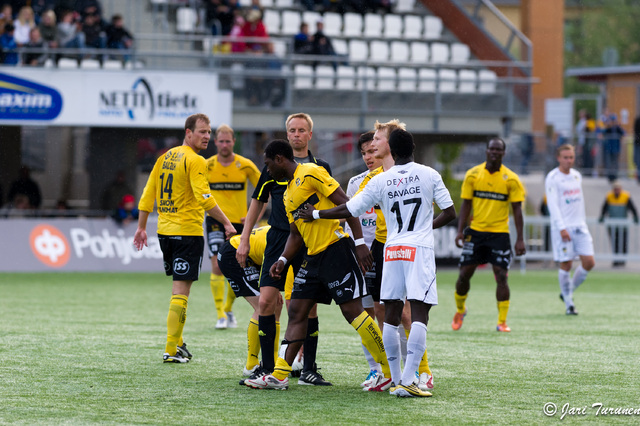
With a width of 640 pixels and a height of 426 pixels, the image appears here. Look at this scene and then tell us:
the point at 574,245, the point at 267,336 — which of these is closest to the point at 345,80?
the point at 574,245

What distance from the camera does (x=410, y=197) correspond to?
22.8 ft

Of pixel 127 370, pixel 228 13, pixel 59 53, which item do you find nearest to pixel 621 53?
pixel 228 13

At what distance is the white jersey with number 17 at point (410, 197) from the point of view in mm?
6953

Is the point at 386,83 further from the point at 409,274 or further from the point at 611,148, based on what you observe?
the point at 409,274

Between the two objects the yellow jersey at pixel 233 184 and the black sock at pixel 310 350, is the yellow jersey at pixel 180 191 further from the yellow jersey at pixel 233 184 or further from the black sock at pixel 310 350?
the yellow jersey at pixel 233 184

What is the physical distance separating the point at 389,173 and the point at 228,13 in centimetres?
1758

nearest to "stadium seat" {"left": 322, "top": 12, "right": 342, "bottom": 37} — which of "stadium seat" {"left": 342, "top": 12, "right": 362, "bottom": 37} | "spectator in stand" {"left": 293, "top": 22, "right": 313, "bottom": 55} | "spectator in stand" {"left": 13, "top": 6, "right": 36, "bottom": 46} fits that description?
"stadium seat" {"left": 342, "top": 12, "right": 362, "bottom": 37}

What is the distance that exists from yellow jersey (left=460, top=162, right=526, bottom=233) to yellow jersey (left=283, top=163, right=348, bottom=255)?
14.9ft

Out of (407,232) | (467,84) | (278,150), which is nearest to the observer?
(407,232)

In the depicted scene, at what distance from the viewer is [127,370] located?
26.8ft

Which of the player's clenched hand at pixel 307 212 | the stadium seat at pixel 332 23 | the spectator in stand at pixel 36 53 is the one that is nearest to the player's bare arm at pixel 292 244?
the player's clenched hand at pixel 307 212

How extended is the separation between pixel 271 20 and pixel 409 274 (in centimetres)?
1946

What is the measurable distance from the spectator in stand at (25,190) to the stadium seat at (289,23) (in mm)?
7554

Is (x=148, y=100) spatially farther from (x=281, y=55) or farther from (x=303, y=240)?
(x=303, y=240)
